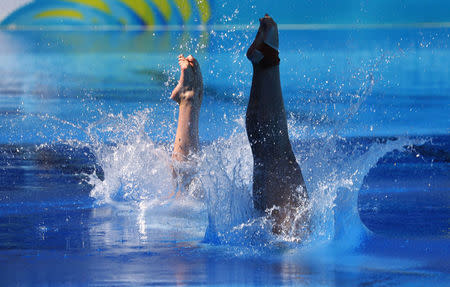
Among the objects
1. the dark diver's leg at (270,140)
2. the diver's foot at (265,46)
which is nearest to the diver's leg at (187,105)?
the dark diver's leg at (270,140)

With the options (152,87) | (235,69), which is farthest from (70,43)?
(235,69)

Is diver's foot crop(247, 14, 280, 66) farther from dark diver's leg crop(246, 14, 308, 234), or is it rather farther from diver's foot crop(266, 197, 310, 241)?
diver's foot crop(266, 197, 310, 241)

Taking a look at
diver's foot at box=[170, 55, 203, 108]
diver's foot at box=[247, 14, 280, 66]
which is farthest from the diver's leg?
diver's foot at box=[247, 14, 280, 66]

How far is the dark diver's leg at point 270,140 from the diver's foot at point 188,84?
1.65m

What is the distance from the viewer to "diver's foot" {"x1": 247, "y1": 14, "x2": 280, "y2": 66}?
148 inches

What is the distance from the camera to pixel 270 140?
3881 mm

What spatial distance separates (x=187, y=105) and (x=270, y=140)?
174 cm

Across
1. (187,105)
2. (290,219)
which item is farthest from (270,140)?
(187,105)

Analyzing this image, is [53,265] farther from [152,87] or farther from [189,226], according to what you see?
[152,87]

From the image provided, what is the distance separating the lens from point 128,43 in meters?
16.6

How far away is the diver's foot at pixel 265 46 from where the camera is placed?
377 centimetres

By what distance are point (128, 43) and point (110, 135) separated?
13.1 ft

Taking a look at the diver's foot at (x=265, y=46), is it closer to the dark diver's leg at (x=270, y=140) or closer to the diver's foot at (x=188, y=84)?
the dark diver's leg at (x=270, y=140)

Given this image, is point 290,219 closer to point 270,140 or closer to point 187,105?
point 270,140
